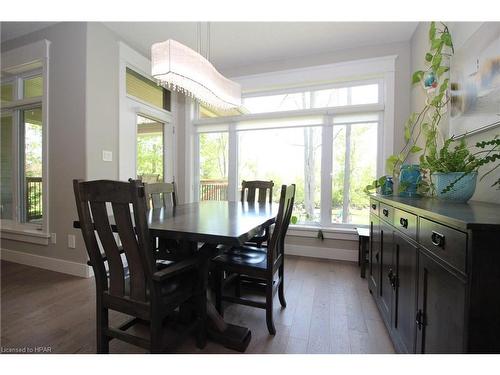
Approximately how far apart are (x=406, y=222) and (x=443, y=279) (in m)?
0.41

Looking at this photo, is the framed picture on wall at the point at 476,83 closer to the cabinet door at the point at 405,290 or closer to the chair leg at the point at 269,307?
the cabinet door at the point at 405,290

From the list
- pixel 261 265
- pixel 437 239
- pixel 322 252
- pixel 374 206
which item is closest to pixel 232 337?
pixel 261 265

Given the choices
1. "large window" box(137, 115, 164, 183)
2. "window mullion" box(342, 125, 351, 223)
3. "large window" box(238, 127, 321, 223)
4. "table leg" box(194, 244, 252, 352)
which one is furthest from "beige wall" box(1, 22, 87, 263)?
"window mullion" box(342, 125, 351, 223)

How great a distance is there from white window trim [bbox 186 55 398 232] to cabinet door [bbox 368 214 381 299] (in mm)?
985

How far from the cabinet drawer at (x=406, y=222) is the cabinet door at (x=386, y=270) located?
0.14m

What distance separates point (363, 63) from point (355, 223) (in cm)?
202

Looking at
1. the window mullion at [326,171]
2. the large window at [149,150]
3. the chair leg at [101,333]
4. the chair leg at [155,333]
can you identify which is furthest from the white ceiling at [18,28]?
the window mullion at [326,171]

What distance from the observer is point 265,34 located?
8.89 ft

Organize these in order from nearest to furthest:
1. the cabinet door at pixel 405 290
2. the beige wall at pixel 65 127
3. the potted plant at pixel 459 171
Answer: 1. the cabinet door at pixel 405 290
2. the potted plant at pixel 459 171
3. the beige wall at pixel 65 127

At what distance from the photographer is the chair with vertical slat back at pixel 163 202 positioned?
1755 millimetres

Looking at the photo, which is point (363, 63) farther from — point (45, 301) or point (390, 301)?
point (45, 301)

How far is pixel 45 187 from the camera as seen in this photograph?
8.65 feet

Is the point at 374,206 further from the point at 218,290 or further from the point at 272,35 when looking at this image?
the point at 272,35
